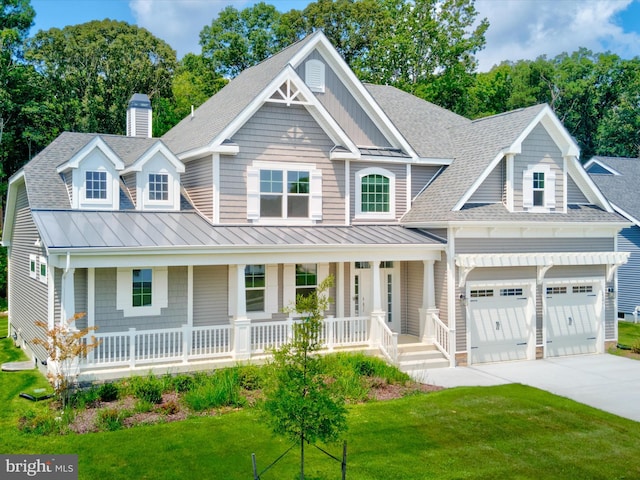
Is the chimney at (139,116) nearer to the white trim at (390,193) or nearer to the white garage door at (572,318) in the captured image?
the white trim at (390,193)

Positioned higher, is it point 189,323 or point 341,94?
point 341,94

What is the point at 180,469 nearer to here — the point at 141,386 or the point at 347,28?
the point at 141,386

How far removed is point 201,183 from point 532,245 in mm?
10705

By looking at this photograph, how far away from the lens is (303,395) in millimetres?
8625

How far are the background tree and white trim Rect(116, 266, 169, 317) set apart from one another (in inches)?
900

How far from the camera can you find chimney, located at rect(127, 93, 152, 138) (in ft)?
81.1

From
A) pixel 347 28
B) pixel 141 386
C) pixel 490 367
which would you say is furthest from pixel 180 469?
pixel 347 28

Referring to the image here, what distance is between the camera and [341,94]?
67.3 ft

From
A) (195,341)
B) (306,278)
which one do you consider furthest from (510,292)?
(195,341)

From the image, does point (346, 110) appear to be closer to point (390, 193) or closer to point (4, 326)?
point (390, 193)

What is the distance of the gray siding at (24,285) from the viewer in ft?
59.2

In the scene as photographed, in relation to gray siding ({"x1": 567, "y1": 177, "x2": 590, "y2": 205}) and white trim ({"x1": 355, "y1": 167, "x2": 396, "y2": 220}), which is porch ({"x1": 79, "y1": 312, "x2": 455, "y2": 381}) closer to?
white trim ({"x1": 355, "y1": 167, "x2": 396, "y2": 220})

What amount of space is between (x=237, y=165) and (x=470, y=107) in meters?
27.9

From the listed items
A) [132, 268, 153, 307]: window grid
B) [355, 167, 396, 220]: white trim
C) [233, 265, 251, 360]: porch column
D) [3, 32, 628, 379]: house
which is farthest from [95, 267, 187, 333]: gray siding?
[355, 167, 396, 220]: white trim
